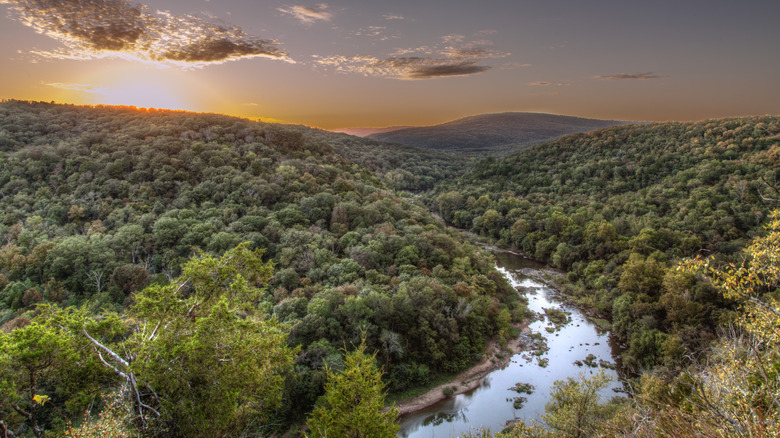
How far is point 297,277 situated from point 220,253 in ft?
25.1

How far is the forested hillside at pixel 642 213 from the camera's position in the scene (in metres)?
31.5

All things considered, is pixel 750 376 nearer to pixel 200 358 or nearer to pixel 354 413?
pixel 354 413

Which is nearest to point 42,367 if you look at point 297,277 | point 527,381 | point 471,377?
point 297,277

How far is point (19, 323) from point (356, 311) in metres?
21.6

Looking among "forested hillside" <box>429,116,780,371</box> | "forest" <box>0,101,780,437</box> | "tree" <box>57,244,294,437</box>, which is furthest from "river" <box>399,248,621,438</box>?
"tree" <box>57,244,294,437</box>

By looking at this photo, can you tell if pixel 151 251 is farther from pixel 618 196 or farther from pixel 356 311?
pixel 618 196

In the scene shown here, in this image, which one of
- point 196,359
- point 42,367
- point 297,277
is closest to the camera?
point 42,367

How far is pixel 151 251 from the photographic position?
3469 cm

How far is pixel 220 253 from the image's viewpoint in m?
32.8

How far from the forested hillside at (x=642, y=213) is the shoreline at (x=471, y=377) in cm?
980

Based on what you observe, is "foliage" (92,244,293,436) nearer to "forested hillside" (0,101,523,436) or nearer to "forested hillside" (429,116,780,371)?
"forested hillside" (0,101,523,436)

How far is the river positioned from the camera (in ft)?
84.2

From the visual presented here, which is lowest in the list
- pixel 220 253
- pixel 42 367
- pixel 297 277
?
pixel 297 277

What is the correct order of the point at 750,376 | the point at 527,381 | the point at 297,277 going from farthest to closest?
1. the point at 297,277
2. the point at 527,381
3. the point at 750,376
